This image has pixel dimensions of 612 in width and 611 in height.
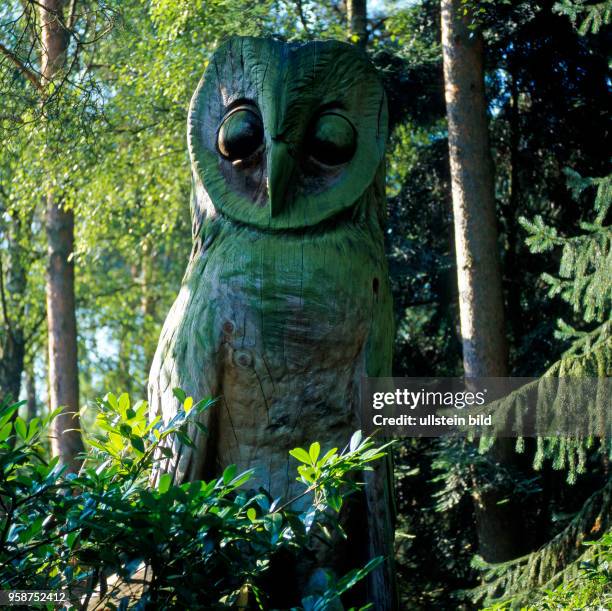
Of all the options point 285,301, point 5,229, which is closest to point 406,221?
point 285,301

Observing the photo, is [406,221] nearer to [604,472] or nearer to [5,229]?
[604,472]

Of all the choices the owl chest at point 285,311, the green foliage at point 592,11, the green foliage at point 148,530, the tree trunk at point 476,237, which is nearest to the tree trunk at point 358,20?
the tree trunk at point 476,237

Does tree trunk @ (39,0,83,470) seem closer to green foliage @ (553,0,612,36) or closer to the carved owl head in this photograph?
green foliage @ (553,0,612,36)

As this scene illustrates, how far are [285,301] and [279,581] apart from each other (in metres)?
1.09

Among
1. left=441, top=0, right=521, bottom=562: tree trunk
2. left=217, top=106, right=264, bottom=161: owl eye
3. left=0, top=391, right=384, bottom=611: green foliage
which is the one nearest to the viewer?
left=0, top=391, right=384, bottom=611: green foliage

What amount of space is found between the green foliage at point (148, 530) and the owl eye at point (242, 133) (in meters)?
1.14

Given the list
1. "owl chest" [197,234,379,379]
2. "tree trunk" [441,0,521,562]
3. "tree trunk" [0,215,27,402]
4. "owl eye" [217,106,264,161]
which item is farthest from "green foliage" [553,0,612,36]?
"tree trunk" [0,215,27,402]

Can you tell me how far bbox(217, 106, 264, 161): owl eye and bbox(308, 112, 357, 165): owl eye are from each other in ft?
0.74

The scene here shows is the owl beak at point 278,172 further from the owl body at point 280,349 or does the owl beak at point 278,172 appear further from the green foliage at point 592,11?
the green foliage at point 592,11

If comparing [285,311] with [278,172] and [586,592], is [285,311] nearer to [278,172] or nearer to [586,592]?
[278,172]

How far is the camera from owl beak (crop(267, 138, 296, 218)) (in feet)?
11.5

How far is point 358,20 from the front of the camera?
8.73 m

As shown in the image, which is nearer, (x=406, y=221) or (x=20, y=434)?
(x=20, y=434)

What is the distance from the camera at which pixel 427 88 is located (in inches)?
339
